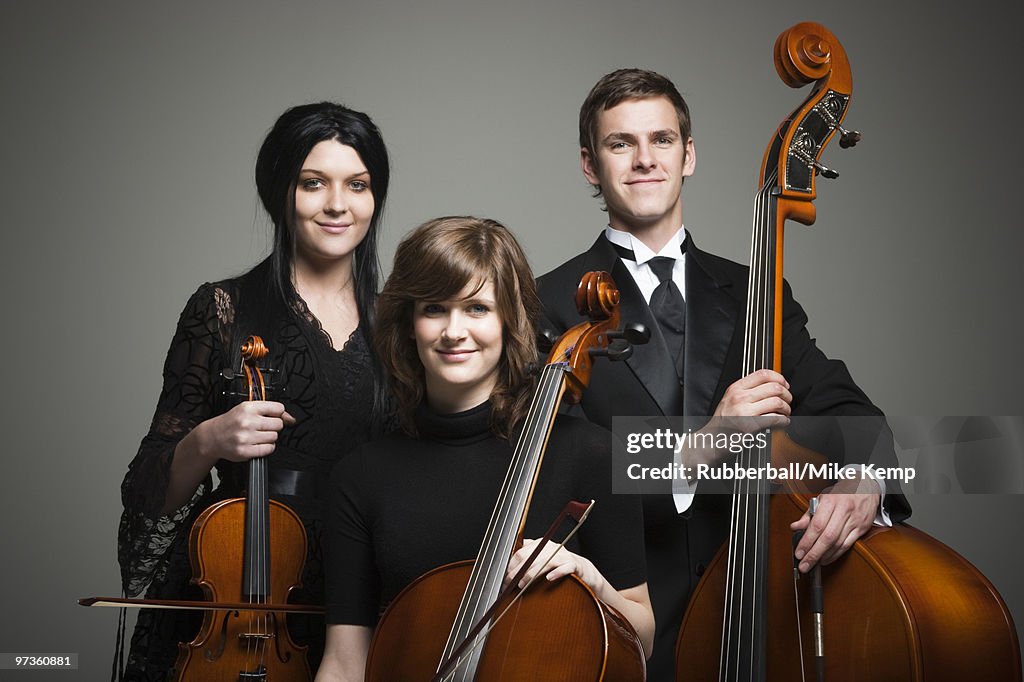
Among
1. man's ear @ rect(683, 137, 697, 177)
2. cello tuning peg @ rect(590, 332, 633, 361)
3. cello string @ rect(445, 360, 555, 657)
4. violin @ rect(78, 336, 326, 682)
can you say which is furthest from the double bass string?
violin @ rect(78, 336, 326, 682)

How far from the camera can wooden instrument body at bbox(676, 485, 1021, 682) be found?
1.51 meters

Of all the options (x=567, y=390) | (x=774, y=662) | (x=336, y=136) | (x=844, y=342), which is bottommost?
(x=774, y=662)

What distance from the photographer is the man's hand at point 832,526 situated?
160 cm

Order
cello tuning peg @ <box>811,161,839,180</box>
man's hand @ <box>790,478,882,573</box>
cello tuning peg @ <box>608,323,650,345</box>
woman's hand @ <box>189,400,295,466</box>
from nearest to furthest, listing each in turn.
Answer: man's hand @ <box>790,478,882,573</box>, cello tuning peg @ <box>608,323,650,345</box>, cello tuning peg @ <box>811,161,839,180</box>, woman's hand @ <box>189,400,295,466</box>

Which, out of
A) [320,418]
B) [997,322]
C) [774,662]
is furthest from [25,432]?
[997,322]

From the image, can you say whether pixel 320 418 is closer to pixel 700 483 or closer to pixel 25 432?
pixel 700 483

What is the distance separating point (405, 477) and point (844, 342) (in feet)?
5.09

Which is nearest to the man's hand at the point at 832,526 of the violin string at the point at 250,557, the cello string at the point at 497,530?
the cello string at the point at 497,530

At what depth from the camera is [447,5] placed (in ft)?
10.5

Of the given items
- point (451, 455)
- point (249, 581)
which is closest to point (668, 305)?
point (451, 455)

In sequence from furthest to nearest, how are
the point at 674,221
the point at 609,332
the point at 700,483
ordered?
the point at 674,221
the point at 700,483
the point at 609,332

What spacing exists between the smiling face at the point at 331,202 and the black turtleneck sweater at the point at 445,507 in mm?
486

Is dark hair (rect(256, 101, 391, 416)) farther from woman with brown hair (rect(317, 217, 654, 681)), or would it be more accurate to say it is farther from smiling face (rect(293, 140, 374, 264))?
woman with brown hair (rect(317, 217, 654, 681))

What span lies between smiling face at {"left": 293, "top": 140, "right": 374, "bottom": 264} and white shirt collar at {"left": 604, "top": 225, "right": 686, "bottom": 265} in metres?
0.47
